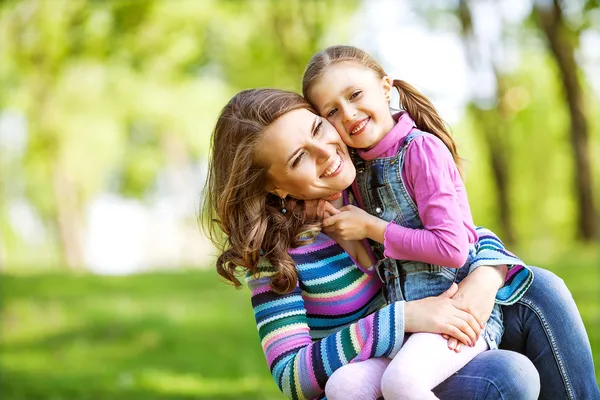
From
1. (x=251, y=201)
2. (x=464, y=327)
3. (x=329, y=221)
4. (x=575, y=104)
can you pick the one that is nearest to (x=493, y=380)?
(x=464, y=327)

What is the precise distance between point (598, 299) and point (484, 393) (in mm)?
5739

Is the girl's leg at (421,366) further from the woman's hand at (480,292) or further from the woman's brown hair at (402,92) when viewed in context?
the woman's brown hair at (402,92)

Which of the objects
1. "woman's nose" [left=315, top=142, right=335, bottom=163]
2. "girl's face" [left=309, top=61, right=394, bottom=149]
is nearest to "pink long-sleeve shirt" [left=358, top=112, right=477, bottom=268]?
"girl's face" [left=309, top=61, right=394, bottom=149]

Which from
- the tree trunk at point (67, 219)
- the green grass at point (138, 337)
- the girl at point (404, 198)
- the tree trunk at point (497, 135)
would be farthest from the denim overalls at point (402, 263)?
the tree trunk at point (67, 219)

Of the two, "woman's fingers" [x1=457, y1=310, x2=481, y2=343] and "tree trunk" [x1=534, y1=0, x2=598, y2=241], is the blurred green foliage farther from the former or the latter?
"woman's fingers" [x1=457, y1=310, x2=481, y2=343]

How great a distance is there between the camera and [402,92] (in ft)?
8.83

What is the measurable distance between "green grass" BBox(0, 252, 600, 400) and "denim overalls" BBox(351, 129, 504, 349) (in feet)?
12.5

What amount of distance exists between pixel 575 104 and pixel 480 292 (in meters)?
10.1

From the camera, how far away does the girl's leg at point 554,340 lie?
2.51m

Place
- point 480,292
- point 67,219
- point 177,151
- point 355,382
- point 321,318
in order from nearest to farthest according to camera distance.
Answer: point 355,382
point 480,292
point 321,318
point 67,219
point 177,151

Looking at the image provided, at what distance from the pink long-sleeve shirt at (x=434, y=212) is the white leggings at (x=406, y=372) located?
0.24 metres

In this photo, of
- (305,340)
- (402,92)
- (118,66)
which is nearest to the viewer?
(305,340)

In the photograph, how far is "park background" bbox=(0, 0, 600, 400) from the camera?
762 centimetres

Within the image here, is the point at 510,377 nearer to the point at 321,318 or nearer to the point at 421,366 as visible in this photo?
the point at 421,366
